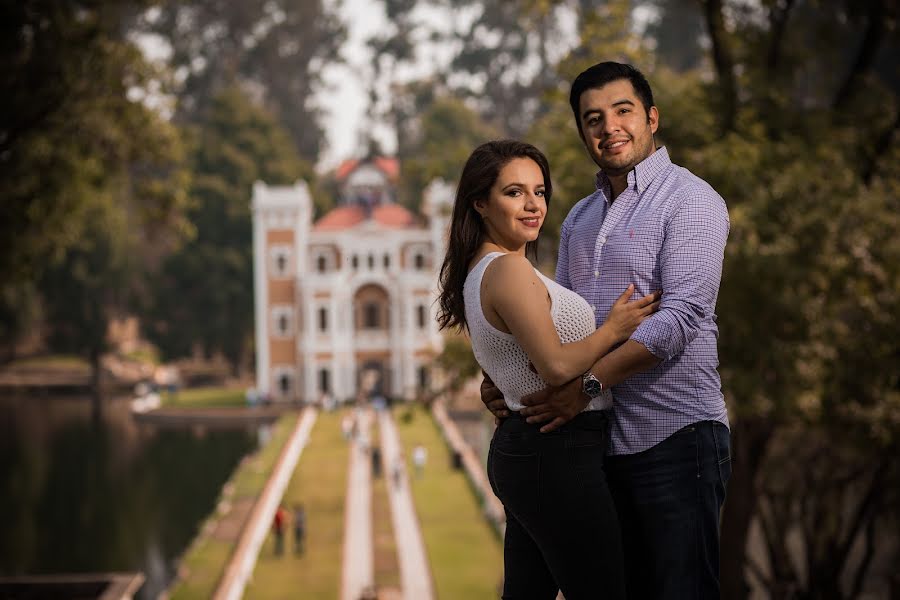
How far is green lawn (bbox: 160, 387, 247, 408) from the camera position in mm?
42031

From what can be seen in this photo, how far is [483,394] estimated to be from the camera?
3.06 m

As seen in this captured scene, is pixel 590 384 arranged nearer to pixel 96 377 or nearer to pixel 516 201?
pixel 516 201

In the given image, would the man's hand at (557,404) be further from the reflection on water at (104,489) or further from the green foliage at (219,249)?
the green foliage at (219,249)

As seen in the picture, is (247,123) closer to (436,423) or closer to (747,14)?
(436,423)

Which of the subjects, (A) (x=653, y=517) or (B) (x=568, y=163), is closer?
(A) (x=653, y=517)

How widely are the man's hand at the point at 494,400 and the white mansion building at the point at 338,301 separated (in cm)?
3776

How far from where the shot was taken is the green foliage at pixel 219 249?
1859 inches

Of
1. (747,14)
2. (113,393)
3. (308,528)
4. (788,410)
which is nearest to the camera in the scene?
(788,410)

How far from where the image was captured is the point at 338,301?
41562mm

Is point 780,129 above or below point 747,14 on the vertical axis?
below

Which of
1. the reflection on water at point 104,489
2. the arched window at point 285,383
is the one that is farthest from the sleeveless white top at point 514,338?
the arched window at point 285,383

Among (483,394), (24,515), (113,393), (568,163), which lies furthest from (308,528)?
(113,393)

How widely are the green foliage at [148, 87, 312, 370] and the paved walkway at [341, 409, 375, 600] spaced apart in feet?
59.0

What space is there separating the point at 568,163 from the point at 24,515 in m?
20.5
